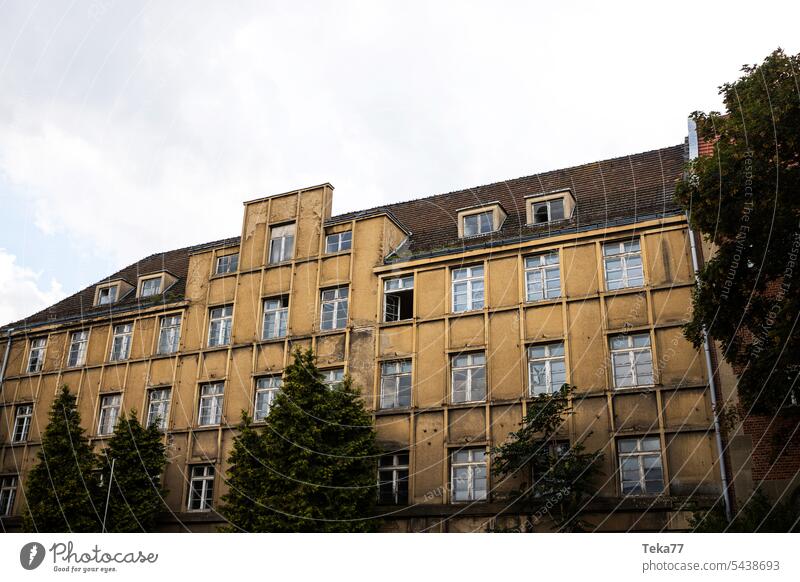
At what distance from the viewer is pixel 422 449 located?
2319 cm

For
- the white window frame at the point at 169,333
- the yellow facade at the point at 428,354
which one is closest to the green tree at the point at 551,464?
the yellow facade at the point at 428,354

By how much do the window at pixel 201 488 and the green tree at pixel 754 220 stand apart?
1568 cm

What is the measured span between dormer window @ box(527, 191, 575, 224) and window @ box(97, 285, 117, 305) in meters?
16.9

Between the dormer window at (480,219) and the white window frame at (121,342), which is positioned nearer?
the dormer window at (480,219)

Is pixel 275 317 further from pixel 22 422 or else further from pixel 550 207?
pixel 22 422

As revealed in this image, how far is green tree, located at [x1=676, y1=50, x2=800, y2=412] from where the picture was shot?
15.9 metres

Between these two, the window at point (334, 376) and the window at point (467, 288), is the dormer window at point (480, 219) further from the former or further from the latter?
the window at point (334, 376)

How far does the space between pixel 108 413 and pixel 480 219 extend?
14.7 m

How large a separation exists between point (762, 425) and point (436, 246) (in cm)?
1136

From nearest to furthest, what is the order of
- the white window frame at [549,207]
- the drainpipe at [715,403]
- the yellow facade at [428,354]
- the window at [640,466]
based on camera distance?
the drainpipe at [715,403] → the window at [640,466] → the yellow facade at [428,354] → the white window frame at [549,207]

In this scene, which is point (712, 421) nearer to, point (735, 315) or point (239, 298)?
point (735, 315)

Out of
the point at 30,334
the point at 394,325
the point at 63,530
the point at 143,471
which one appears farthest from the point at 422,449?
the point at 30,334

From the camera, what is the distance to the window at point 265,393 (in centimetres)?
2588

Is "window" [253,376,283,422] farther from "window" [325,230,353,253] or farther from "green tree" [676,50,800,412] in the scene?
"green tree" [676,50,800,412]
